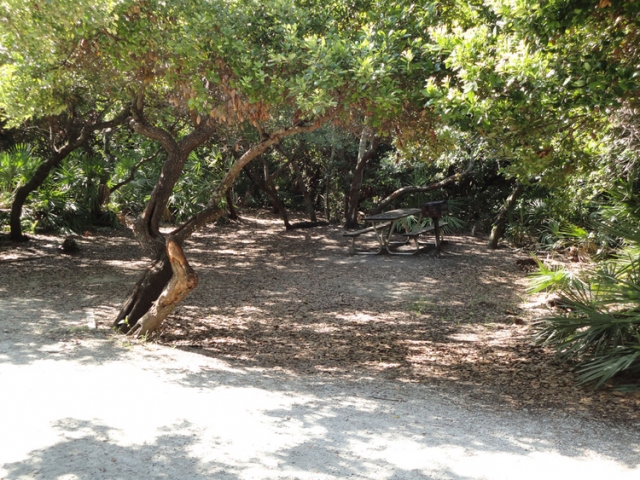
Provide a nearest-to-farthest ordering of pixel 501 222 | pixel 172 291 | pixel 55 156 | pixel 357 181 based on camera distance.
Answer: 1. pixel 172 291
2. pixel 55 156
3. pixel 501 222
4. pixel 357 181

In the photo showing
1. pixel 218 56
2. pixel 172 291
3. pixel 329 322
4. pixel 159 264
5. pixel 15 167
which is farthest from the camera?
pixel 15 167

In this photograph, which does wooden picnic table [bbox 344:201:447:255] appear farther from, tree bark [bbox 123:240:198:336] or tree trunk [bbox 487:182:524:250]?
tree bark [bbox 123:240:198:336]

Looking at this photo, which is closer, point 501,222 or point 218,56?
point 218,56

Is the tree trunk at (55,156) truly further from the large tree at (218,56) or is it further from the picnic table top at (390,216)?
the picnic table top at (390,216)

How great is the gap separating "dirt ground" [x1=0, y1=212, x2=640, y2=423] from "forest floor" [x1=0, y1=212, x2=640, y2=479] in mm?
26

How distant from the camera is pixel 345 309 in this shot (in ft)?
29.8

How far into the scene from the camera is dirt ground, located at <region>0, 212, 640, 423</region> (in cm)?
618

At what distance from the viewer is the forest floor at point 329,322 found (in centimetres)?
562

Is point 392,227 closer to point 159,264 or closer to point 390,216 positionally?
point 390,216

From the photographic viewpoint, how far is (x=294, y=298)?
963cm

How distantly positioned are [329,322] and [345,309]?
715mm

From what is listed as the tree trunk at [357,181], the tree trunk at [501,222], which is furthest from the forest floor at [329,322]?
the tree trunk at [357,181]

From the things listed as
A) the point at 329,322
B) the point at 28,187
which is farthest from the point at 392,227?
the point at 28,187

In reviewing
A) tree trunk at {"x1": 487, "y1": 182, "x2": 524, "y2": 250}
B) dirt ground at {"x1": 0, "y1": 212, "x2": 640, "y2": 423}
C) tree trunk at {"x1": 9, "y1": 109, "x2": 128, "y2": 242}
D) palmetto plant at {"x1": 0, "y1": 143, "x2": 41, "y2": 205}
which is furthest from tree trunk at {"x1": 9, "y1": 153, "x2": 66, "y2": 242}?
tree trunk at {"x1": 487, "y1": 182, "x2": 524, "y2": 250}
